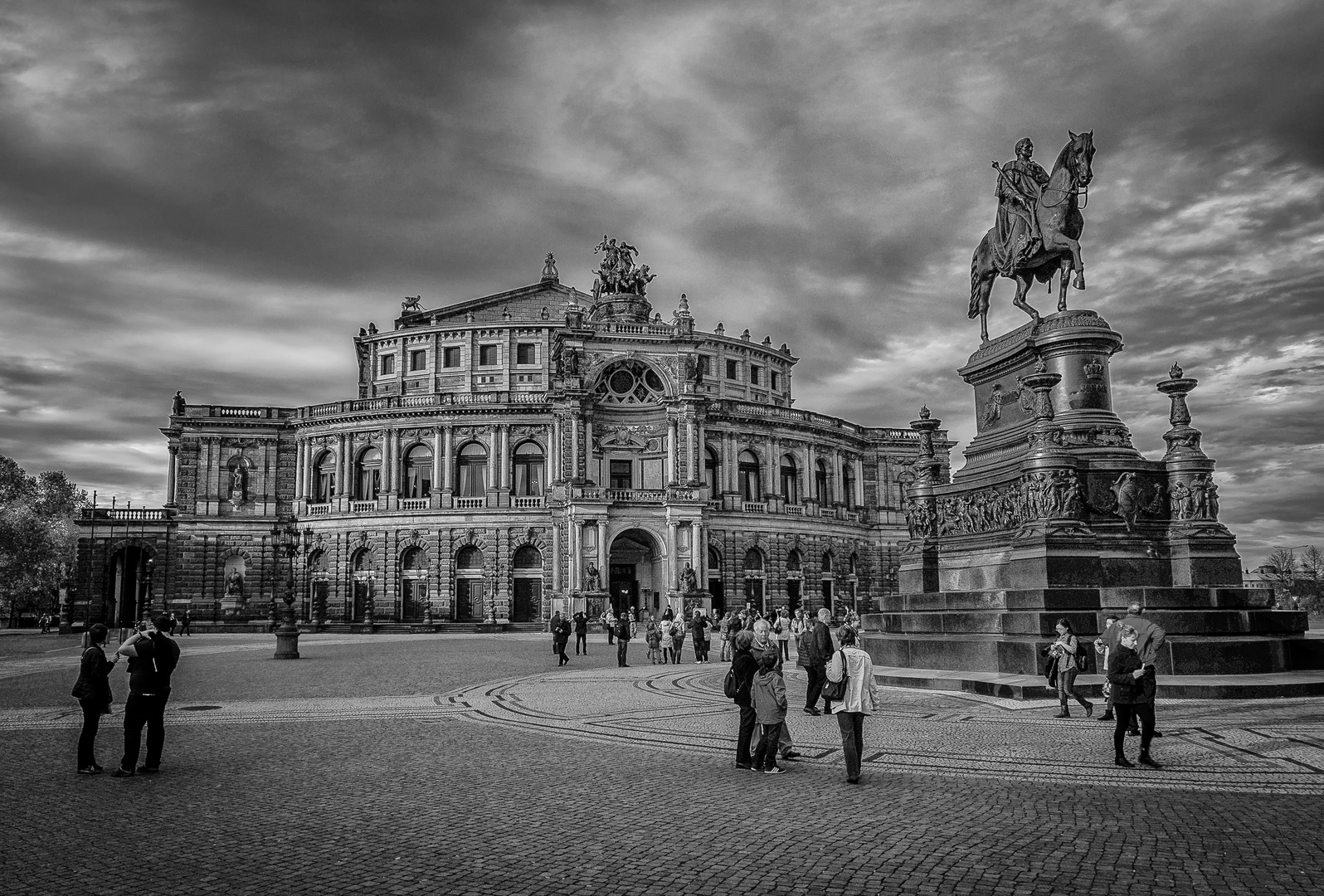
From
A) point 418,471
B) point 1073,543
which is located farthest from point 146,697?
point 418,471

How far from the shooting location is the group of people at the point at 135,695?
11.1m

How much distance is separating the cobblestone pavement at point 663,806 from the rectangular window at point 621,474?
1827 inches

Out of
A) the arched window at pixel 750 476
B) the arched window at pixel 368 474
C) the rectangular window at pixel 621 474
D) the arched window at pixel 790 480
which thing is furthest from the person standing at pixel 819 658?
the arched window at pixel 368 474

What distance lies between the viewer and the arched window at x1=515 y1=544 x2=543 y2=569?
206ft

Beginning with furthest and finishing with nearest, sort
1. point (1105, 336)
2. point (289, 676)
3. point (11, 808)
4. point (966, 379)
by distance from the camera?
point (289, 676) → point (966, 379) → point (1105, 336) → point (11, 808)

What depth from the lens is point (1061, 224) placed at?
68.4 feet

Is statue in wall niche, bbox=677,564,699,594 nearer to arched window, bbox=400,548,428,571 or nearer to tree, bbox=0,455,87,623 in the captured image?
arched window, bbox=400,548,428,571

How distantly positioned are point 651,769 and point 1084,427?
12.3 metres

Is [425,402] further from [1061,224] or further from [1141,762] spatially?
[1141,762]

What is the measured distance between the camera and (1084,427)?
63.7ft

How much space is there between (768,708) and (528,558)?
5331 centimetres

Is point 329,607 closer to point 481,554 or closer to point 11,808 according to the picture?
point 481,554

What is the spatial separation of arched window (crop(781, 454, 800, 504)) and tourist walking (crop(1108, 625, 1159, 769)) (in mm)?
57525

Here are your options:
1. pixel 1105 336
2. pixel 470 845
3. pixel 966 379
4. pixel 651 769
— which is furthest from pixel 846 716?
pixel 966 379
